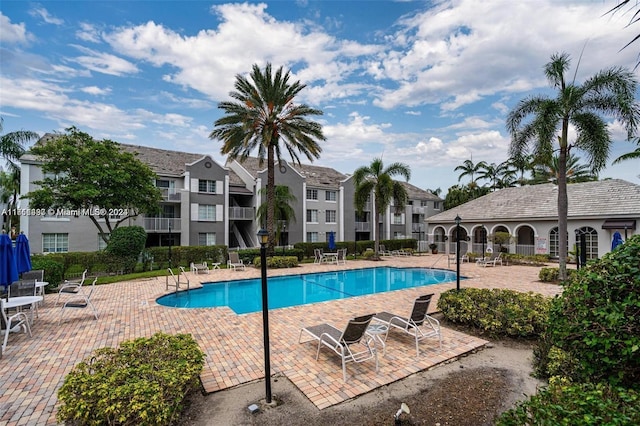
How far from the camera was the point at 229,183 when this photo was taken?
30859 mm

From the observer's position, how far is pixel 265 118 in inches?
757

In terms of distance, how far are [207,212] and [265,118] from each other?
498 inches

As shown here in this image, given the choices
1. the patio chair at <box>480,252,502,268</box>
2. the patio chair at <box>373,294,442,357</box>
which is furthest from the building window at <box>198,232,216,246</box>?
the patio chair at <box>373,294,442,357</box>

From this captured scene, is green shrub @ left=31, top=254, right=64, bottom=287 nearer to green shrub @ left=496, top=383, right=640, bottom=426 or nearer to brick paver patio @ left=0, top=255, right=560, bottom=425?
brick paver patio @ left=0, top=255, right=560, bottom=425

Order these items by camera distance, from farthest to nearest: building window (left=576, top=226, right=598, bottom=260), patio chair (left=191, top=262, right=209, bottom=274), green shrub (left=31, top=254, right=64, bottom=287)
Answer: building window (left=576, top=226, right=598, bottom=260), patio chair (left=191, top=262, right=209, bottom=274), green shrub (left=31, top=254, right=64, bottom=287)

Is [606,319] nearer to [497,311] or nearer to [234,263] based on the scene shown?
[497,311]

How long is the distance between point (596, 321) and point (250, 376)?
4.94 m

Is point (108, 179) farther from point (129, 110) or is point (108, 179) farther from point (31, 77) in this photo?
point (31, 77)

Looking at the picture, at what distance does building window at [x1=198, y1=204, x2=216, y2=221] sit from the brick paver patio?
16.5m

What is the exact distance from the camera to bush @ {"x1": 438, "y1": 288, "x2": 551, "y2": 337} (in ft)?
22.4

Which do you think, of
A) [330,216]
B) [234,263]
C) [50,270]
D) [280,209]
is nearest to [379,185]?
[280,209]

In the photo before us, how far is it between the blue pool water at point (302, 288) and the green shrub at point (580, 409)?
9.26 m

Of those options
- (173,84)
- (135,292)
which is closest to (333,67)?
(173,84)

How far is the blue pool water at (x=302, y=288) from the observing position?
12047 mm
